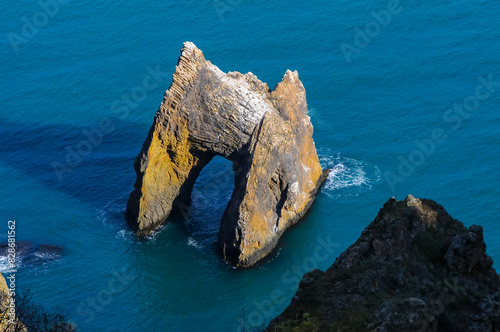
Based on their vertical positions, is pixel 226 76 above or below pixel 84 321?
above

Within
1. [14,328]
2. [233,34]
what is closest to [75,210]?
[14,328]

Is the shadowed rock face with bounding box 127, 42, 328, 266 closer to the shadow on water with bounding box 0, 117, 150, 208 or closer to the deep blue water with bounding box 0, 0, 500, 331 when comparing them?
the deep blue water with bounding box 0, 0, 500, 331

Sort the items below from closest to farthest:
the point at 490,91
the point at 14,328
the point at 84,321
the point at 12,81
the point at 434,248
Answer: the point at 434,248
the point at 14,328
the point at 84,321
the point at 490,91
the point at 12,81

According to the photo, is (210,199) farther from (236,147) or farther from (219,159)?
(236,147)

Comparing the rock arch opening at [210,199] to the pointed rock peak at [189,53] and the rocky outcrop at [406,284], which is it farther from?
the rocky outcrop at [406,284]

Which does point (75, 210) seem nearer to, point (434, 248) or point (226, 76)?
point (226, 76)

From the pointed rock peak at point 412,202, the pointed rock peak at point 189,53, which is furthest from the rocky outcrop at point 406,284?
the pointed rock peak at point 189,53
